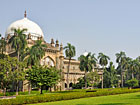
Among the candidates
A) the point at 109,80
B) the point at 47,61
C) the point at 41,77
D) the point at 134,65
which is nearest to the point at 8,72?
the point at 41,77

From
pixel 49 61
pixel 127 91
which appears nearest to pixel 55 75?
pixel 127 91

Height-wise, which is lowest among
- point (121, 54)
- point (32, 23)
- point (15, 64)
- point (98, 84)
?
point (98, 84)

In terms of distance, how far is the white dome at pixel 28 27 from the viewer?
67.6m

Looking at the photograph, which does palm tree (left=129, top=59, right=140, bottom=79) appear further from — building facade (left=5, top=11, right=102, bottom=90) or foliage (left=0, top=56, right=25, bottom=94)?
foliage (left=0, top=56, right=25, bottom=94)

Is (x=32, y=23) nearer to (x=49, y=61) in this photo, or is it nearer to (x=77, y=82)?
(x=49, y=61)

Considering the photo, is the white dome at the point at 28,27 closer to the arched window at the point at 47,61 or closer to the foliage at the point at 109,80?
the arched window at the point at 47,61

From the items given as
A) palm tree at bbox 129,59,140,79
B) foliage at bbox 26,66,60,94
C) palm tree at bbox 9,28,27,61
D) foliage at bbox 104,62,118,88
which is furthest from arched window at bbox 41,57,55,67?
palm tree at bbox 129,59,140,79

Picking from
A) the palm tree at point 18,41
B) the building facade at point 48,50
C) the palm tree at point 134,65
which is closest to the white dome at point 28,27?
the building facade at point 48,50

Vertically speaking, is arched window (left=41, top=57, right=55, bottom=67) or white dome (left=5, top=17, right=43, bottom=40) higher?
white dome (left=5, top=17, right=43, bottom=40)

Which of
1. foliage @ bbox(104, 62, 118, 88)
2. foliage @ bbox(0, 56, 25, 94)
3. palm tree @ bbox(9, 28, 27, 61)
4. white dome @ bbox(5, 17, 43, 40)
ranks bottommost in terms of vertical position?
foliage @ bbox(104, 62, 118, 88)

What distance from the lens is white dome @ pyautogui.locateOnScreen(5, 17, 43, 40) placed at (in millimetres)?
67562

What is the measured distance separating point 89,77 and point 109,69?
16735 mm

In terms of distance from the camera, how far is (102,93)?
1361 inches

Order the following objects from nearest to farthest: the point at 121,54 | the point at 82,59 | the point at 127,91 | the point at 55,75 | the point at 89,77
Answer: the point at 55,75 → the point at 127,91 → the point at 82,59 → the point at 89,77 → the point at 121,54
